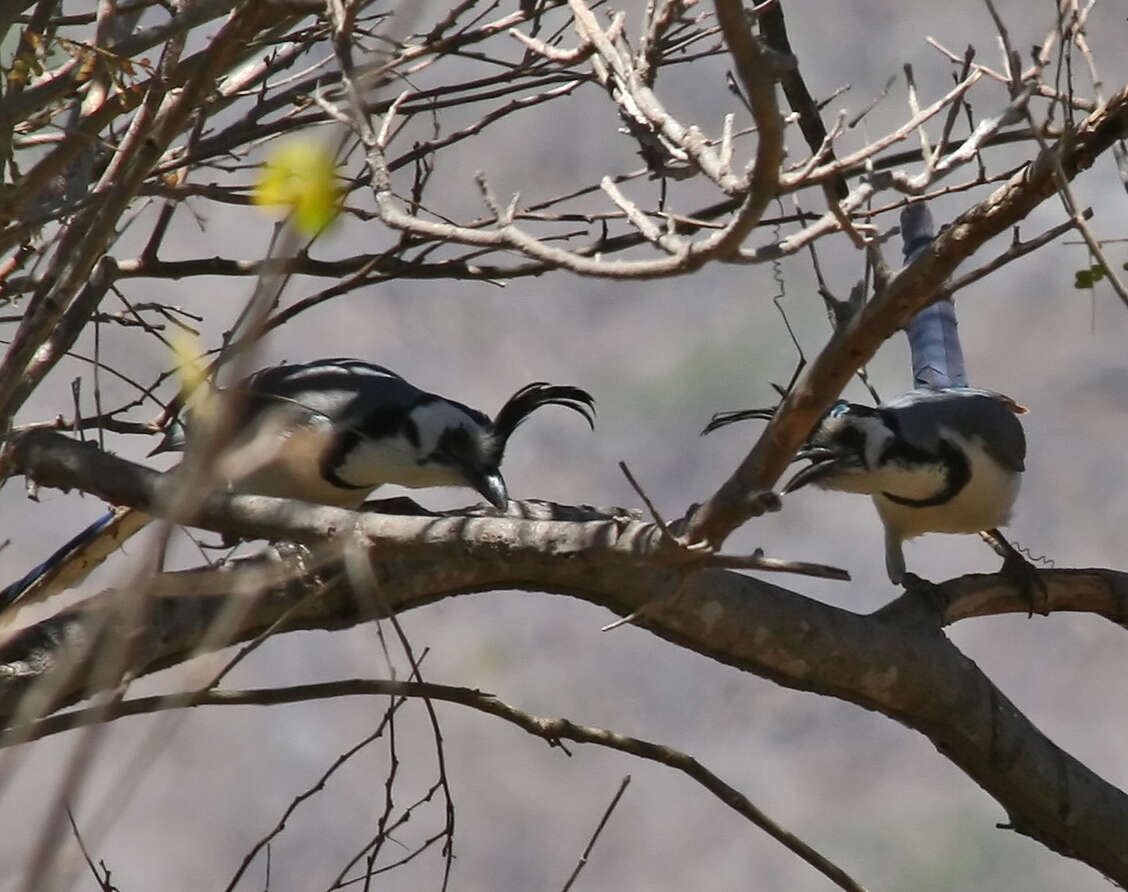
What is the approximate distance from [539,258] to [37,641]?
125 cm

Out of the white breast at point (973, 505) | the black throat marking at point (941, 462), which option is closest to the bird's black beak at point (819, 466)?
the black throat marking at point (941, 462)

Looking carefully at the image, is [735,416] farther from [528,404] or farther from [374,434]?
[374,434]

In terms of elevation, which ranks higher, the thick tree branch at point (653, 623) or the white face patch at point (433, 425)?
the white face patch at point (433, 425)

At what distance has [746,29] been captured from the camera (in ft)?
3.89

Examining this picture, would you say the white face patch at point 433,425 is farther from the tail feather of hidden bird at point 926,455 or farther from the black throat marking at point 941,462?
the black throat marking at point 941,462

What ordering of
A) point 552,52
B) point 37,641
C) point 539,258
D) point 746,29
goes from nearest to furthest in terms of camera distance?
point 746,29
point 539,258
point 552,52
point 37,641

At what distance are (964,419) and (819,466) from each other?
52 cm

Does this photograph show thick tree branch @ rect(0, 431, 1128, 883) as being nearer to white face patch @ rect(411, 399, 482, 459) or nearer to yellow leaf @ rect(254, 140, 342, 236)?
white face patch @ rect(411, 399, 482, 459)

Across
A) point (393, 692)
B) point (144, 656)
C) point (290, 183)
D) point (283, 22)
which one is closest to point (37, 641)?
point (144, 656)

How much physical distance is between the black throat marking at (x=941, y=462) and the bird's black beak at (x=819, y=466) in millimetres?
118

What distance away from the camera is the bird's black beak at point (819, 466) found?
11.2ft

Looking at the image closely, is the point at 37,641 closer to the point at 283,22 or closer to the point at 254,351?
the point at 283,22

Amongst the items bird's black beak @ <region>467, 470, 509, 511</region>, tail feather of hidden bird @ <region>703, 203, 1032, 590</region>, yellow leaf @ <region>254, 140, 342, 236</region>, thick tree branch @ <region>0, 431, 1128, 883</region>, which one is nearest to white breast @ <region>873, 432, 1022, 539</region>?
tail feather of hidden bird @ <region>703, 203, 1032, 590</region>

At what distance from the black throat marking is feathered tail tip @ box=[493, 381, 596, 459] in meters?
0.73
